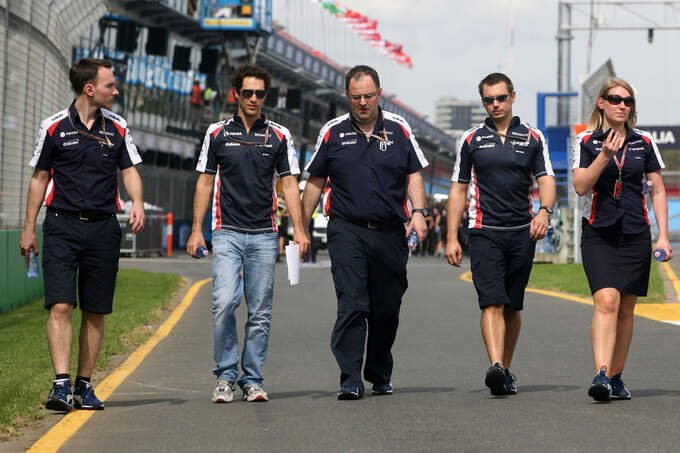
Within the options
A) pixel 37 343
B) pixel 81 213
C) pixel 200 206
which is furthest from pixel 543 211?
pixel 37 343

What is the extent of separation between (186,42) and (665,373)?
44163 millimetres

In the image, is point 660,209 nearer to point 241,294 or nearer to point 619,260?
point 619,260

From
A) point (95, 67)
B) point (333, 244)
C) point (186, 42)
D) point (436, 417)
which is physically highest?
point (186, 42)

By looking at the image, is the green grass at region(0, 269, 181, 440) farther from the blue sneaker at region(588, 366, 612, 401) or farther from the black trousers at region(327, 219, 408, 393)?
the blue sneaker at region(588, 366, 612, 401)

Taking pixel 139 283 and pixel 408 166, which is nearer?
pixel 408 166

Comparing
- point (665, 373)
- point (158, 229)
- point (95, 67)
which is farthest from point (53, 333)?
point (158, 229)

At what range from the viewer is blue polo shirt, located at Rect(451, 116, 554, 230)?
811cm

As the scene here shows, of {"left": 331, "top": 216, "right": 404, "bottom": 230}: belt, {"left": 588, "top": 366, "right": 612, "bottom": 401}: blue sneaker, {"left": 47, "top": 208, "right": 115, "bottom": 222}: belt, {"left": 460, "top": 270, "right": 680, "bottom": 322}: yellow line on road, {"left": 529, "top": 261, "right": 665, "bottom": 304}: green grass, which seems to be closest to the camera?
{"left": 588, "top": 366, "right": 612, "bottom": 401}: blue sneaker

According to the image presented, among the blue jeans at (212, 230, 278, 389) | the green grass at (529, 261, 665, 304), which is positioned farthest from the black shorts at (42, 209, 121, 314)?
the green grass at (529, 261, 665, 304)

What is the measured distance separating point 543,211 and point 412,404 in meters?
1.35

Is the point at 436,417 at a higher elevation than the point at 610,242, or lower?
lower

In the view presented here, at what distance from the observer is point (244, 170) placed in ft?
25.6

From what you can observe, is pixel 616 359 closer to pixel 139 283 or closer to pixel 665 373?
pixel 665 373

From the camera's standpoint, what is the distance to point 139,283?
66.2ft
